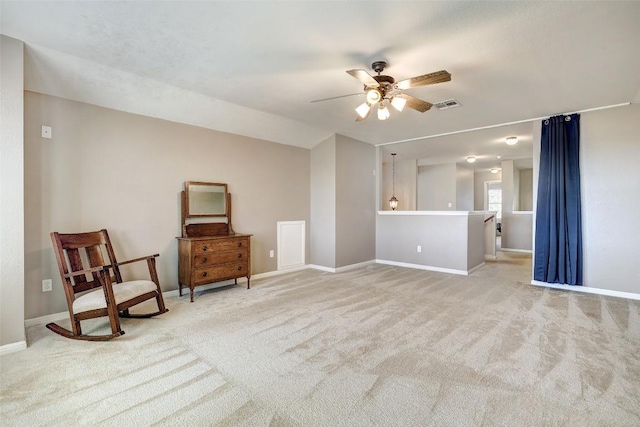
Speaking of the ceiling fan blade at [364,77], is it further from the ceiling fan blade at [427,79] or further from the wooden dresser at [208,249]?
the wooden dresser at [208,249]

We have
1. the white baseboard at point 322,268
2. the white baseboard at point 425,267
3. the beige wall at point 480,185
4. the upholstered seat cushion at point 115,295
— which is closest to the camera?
the upholstered seat cushion at point 115,295

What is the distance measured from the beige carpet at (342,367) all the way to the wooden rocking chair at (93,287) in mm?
172

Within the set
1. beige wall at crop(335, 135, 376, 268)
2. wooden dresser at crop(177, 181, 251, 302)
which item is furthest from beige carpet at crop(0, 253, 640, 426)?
beige wall at crop(335, 135, 376, 268)

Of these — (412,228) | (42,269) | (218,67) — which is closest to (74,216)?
(42,269)

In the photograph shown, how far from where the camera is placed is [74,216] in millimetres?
3213

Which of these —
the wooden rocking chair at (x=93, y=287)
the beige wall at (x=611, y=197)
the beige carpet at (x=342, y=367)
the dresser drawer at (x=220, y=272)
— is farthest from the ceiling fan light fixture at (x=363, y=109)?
the beige wall at (x=611, y=197)

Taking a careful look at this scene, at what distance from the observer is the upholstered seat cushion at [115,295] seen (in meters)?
2.58

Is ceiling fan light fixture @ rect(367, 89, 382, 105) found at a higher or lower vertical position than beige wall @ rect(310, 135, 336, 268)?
higher

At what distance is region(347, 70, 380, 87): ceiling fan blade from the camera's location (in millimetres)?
2460

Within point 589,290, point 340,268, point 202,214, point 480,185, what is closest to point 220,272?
point 202,214

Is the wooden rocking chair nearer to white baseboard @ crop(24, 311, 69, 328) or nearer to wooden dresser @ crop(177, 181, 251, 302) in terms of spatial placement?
white baseboard @ crop(24, 311, 69, 328)

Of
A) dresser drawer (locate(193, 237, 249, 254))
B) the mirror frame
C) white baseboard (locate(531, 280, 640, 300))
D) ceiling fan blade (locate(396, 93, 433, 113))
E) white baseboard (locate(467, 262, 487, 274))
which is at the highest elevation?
ceiling fan blade (locate(396, 93, 433, 113))

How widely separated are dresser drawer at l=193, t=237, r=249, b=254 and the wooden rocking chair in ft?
1.93

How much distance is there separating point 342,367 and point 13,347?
2.56 m
